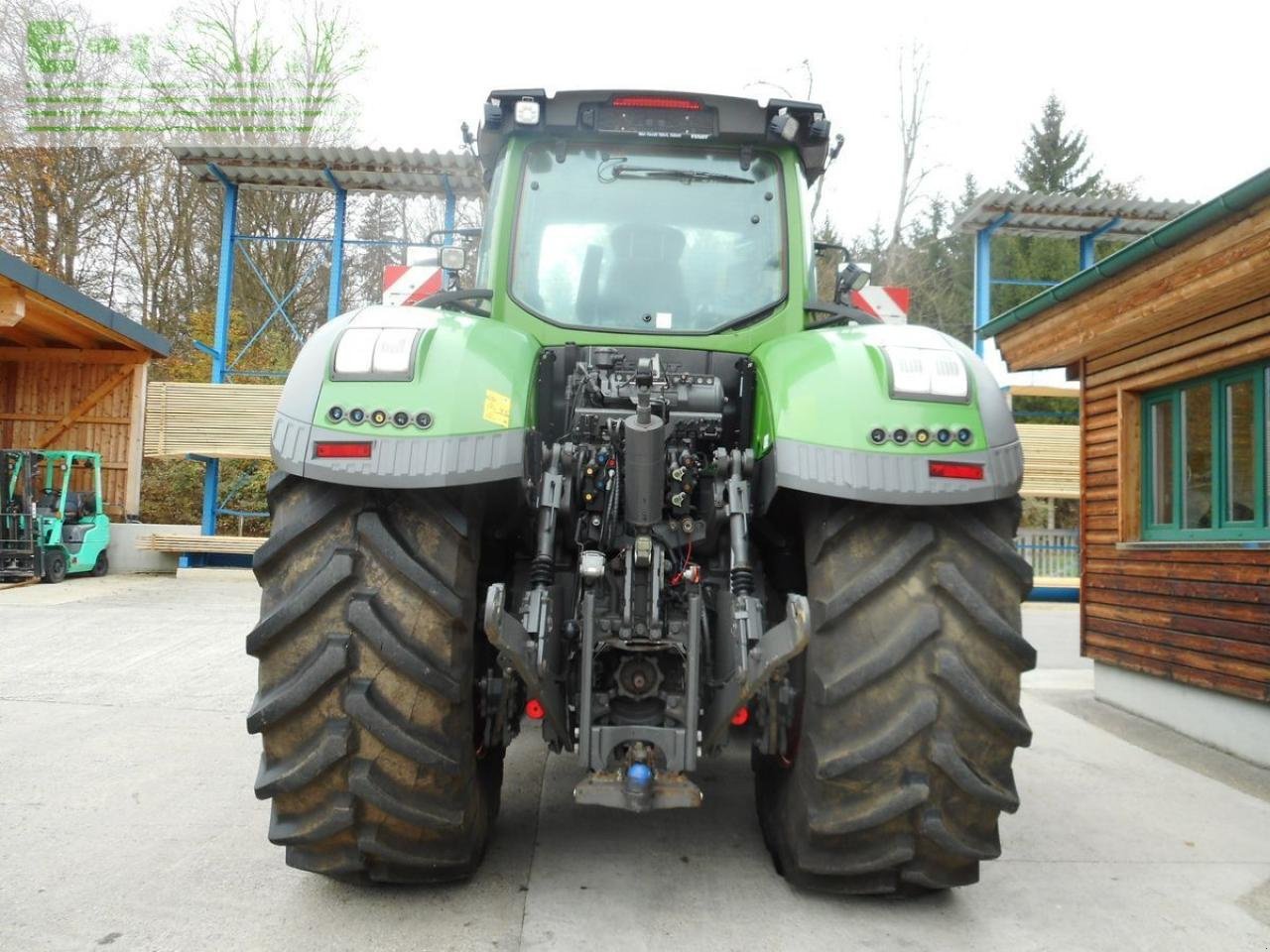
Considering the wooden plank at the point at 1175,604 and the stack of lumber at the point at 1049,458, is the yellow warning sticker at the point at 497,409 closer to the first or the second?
the wooden plank at the point at 1175,604

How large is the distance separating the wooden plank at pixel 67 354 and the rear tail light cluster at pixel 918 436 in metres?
16.0

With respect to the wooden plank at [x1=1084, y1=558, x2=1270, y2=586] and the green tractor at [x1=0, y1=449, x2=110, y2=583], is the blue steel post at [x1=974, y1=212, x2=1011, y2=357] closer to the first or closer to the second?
the wooden plank at [x1=1084, y1=558, x2=1270, y2=586]

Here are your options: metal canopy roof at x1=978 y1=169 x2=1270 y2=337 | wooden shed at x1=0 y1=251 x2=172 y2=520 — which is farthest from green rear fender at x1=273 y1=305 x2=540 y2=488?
wooden shed at x1=0 y1=251 x2=172 y2=520

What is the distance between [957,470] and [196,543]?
43.6 ft

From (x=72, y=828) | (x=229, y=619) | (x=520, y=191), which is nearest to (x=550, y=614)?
(x=520, y=191)

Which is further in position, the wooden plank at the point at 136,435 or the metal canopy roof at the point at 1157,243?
the wooden plank at the point at 136,435

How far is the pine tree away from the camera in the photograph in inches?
1416

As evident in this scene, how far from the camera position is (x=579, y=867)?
10.2 ft

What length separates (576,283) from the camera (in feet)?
11.5

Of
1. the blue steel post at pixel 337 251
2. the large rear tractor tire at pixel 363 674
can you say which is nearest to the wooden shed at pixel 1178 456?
the large rear tractor tire at pixel 363 674

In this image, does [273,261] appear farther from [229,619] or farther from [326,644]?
[326,644]

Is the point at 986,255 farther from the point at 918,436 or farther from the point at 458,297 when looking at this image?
the point at 918,436

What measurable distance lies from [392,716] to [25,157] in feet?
76.7

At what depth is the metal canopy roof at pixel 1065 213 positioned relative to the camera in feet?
44.6
